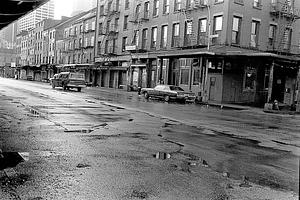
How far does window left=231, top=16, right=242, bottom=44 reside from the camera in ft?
107

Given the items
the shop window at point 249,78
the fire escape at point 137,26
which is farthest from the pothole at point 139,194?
the fire escape at point 137,26

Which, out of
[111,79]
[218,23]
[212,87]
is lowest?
[111,79]

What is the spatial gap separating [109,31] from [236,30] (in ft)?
83.4

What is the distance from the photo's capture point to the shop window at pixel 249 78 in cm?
3344

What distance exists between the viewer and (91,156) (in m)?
7.05

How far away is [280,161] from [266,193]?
2642 mm

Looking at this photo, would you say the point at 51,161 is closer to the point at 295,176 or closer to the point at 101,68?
the point at 295,176

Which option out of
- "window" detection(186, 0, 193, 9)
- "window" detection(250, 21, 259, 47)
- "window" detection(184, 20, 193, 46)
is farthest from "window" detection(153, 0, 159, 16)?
"window" detection(250, 21, 259, 47)

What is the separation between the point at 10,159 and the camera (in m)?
6.42

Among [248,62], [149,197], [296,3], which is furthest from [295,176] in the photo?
[296,3]

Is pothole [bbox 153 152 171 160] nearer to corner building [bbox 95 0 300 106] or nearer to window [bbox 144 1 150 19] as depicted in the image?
corner building [bbox 95 0 300 106]

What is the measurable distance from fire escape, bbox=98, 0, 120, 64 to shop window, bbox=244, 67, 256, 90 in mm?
23299

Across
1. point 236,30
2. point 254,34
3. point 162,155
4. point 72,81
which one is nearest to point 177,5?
point 236,30

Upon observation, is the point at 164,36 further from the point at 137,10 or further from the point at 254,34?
the point at 254,34
